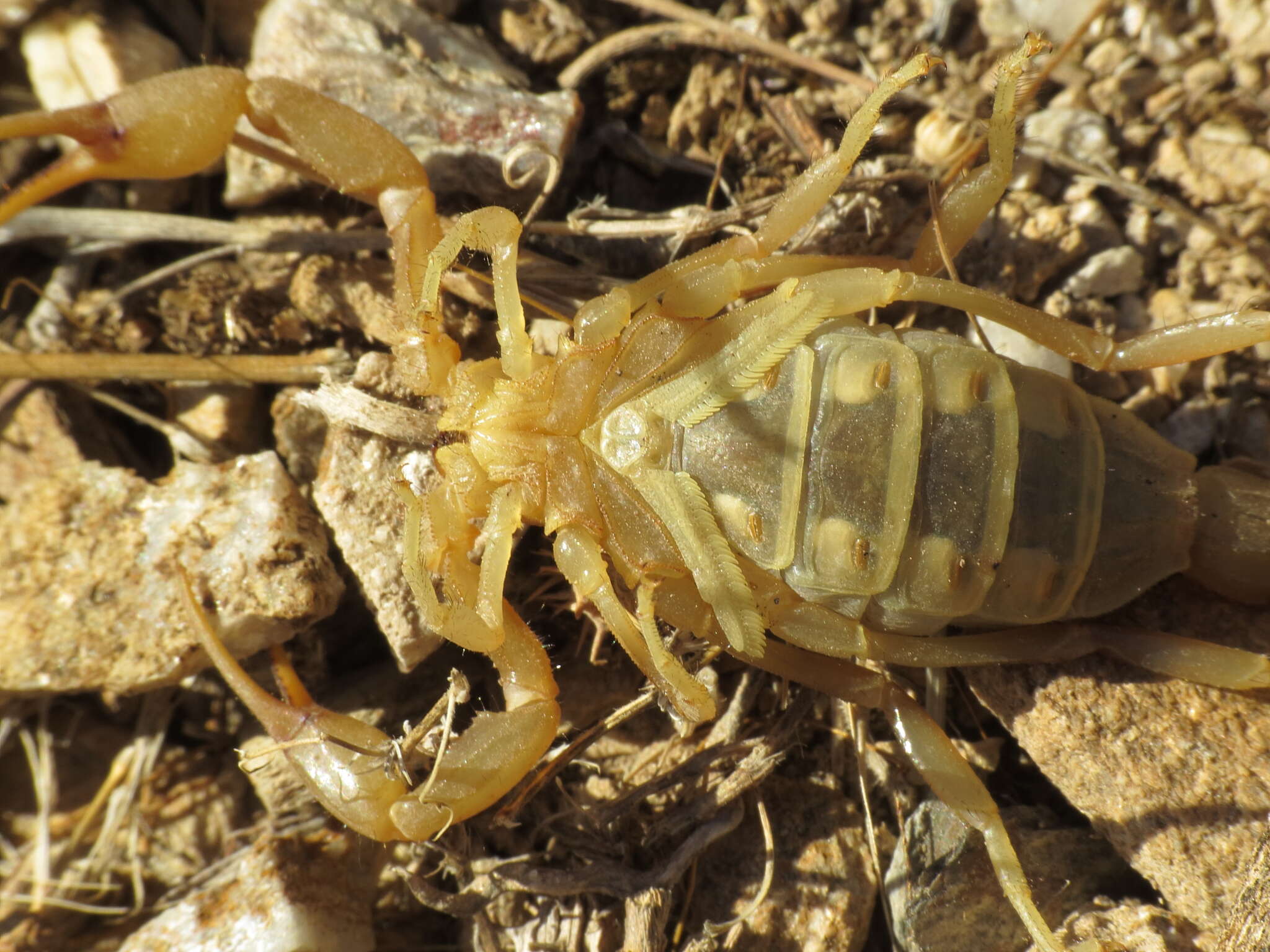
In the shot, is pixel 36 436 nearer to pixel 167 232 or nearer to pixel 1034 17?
pixel 167 232

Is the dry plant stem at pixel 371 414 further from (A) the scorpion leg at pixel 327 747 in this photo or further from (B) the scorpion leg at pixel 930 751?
(B) the scorpion leg at pixel 930 751

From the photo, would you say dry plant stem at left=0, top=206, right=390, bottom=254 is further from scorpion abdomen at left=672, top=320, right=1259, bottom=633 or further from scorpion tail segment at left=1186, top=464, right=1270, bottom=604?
scorpion tail segment at left=1186, top=464, right=1270, bottom=604

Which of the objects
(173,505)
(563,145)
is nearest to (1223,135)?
(563,145)

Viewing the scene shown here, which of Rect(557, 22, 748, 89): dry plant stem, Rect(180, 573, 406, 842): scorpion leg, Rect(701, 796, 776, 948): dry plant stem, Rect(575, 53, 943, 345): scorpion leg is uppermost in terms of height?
Rect(557, 22, 748, 89): dry plant stem

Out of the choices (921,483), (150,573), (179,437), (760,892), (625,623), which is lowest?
(760,892)

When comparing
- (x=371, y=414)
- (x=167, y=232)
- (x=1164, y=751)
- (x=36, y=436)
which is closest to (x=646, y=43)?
(x=371, y=414)

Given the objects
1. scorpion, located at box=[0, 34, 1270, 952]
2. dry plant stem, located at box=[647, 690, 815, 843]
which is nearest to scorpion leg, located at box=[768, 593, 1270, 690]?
→ scorpion, located at box=[0, 34, 1270, 952]
